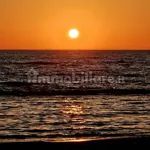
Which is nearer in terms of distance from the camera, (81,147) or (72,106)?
(81,147)

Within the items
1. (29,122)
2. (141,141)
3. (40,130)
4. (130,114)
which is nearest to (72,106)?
(130,114)

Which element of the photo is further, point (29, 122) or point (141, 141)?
point (29, 122)

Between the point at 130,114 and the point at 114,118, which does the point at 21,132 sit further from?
the point at 130,114

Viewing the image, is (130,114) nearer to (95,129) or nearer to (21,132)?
(95,129)

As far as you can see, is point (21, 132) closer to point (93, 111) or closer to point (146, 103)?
point (93, 111)

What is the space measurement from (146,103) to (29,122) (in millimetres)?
10195

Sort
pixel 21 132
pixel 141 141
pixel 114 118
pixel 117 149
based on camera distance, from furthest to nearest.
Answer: pixel 114 118
pixel 21 132
pixel 141 141
pixel 117 149

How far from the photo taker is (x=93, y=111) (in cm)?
2116

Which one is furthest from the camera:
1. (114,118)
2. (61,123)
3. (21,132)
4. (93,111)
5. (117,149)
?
(93,111)

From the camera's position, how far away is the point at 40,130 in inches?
612

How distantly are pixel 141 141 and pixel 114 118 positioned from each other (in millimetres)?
9738

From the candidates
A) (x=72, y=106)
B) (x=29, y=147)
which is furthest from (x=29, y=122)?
(x=29, y=147)

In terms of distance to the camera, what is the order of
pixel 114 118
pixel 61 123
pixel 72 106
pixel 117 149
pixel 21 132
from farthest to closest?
pixel 72 106 → pixel 114 118 → pixel 61 123 → pixel 21 132 → pixel 117 149

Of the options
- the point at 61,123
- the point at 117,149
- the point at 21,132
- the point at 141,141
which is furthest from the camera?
the point at 61,123
